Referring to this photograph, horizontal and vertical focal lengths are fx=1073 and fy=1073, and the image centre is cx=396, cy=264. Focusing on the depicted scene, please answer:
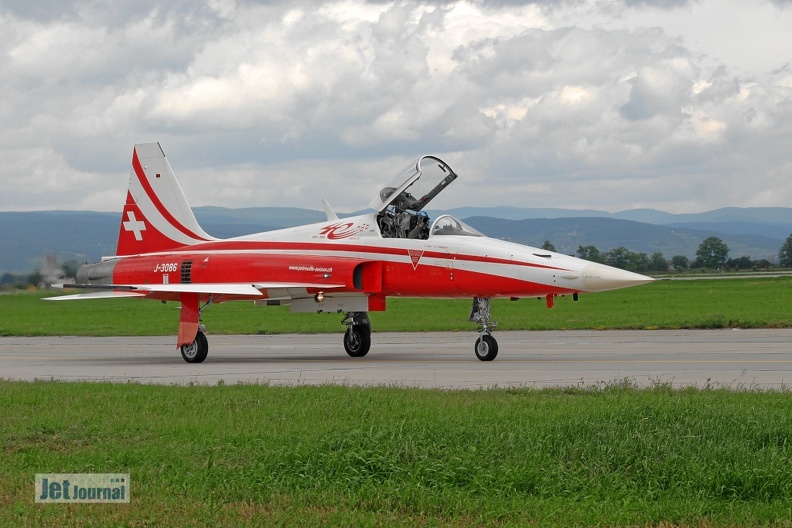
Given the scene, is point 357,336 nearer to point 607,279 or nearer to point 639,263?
point 607,279

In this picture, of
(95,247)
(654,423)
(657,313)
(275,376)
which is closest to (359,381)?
(275,376)

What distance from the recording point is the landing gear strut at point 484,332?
61.6ft

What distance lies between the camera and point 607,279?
17500 millimetres

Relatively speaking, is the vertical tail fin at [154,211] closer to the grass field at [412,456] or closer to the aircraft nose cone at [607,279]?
the aircraft nose cone at [607,279]

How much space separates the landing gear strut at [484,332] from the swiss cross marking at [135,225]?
8.52 m

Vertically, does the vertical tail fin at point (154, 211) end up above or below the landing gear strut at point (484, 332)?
above

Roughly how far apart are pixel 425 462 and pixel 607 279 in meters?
9.96

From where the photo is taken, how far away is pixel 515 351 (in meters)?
21.2

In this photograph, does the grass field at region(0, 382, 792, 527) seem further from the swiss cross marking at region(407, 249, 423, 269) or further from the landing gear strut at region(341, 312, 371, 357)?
the landing gear strut at region(341, 312, 371, 357)

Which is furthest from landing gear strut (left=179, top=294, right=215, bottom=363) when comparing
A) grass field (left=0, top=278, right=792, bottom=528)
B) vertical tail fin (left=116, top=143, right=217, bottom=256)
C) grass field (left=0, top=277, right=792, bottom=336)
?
grass field (left=0, top=277, right=792, bottom=336)

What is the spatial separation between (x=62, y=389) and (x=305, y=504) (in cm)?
752

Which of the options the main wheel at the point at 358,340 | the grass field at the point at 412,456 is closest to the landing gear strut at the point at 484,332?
the main wheel at the point at 358,340

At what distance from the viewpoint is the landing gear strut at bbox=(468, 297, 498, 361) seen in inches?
739

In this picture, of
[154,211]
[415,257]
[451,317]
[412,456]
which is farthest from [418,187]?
[451,317]
